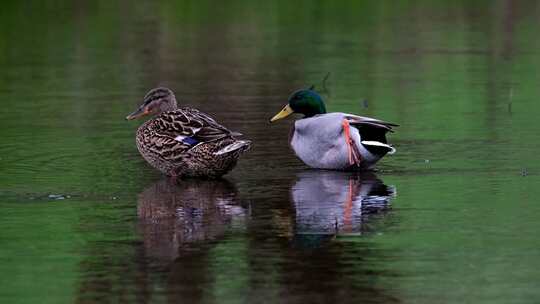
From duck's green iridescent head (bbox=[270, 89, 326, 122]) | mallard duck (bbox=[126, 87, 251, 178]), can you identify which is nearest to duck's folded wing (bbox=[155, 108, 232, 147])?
mallard duck (bbox=[126, 87, 251, 178])

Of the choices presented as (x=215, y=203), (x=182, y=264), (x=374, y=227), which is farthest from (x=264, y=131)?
(x=182, y=264)

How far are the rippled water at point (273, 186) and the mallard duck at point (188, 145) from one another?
24cm

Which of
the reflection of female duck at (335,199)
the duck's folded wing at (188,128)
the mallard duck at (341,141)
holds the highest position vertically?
the duck's folded wing at (188,128)

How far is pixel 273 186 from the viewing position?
11.8 metres

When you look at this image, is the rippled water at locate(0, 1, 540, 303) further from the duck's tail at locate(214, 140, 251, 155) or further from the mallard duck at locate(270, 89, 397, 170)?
the duck's tail at locate(214, 140, 251, 155)

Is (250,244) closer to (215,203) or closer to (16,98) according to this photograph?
(215,203)

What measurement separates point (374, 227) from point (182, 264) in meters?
1.66

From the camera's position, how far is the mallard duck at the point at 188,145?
39.7ft

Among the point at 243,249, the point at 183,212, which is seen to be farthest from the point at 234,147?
the point at 243,249

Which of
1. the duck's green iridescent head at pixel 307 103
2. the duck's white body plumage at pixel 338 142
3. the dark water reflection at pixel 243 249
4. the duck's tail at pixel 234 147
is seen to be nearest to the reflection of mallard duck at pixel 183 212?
the dark water reflection at pixel 243 249

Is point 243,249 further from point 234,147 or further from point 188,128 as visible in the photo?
point 188,128

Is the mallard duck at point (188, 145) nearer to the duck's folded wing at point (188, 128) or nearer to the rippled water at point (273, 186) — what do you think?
the duck's folded wing at point (188, 128)

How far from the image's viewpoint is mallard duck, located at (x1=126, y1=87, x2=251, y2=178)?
1209 cm

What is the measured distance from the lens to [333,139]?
41.6 ft
